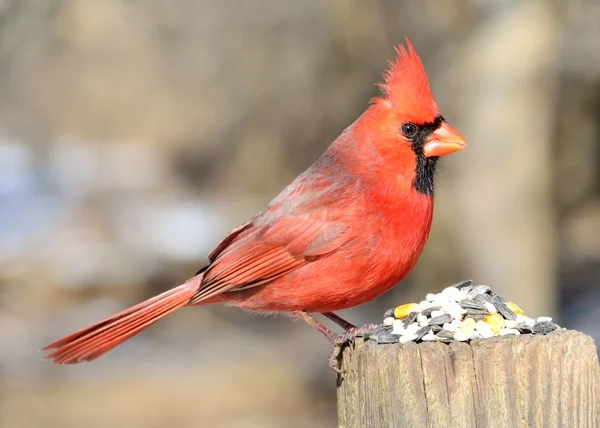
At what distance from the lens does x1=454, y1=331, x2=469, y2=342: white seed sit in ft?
7.30

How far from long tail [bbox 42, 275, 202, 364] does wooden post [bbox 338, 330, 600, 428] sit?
1302 mm

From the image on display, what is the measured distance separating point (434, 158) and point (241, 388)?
4432 millimetres

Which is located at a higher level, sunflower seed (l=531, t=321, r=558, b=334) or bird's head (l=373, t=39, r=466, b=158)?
bird's head (l=373, t=39, r=466, b=158)

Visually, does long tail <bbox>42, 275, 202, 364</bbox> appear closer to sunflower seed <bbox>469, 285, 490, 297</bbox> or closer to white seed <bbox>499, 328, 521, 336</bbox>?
sunflower seed <bbox>469, 285, 490, 297</bbox>

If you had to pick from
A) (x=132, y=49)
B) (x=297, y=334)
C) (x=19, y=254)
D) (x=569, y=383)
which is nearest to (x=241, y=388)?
(x=297, y=334)

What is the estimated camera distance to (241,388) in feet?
23.8

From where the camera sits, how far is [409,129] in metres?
3.14

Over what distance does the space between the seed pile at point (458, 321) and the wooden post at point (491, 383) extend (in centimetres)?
12

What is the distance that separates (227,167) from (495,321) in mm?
7324

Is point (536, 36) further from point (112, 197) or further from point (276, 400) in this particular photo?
point (112, 197)

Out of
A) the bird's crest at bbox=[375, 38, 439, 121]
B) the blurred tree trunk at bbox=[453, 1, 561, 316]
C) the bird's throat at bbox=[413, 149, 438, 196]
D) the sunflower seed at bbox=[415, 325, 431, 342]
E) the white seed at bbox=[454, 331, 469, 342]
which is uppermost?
the blurred tree trunk at bbox=[453, 1, 561, 316]

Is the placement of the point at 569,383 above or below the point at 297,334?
below

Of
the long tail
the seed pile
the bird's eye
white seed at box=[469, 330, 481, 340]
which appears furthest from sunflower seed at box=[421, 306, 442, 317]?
the long tail

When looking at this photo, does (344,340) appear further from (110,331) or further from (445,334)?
(110,331)
